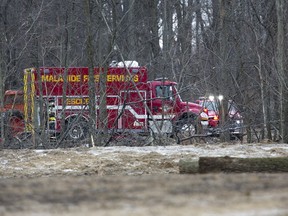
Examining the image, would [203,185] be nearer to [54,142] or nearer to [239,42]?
[54,142]

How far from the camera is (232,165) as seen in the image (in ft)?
19.7

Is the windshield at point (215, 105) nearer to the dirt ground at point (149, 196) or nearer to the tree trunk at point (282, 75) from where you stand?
the tree trunk at point (282, 75)

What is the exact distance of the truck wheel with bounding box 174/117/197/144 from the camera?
14.7 metres

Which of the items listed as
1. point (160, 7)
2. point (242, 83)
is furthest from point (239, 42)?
point (160, 7)

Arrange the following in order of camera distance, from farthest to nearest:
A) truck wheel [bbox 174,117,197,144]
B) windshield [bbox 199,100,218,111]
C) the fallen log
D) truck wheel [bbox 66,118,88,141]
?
windshield [bbox 199,100,218,111] → truck wheel [bbox 174,117,197,144] → truck wheel [bbox 66,118,88,141] → the fallen log

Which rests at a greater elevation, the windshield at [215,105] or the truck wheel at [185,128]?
the windshield at [215,105]

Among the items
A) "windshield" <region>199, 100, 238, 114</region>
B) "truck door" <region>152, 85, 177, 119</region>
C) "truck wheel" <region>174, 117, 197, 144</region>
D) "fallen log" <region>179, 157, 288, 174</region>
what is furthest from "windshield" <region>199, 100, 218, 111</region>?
"fallen log" <region>179, 157, 288, 174</region>

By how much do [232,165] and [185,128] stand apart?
30.9ft

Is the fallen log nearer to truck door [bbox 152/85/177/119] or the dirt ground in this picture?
the dirt ground

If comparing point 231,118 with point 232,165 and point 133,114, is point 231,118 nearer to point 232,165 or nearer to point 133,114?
point 133,114

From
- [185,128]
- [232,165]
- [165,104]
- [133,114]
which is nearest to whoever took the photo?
[232,165]

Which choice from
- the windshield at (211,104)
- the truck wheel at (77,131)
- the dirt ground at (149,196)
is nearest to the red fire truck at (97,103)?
the truck wheel at (77,131)

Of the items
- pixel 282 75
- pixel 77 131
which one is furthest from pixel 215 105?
pixel 77 131

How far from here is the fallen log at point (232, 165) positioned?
5891mm
